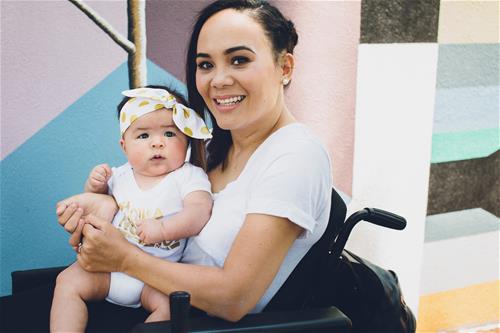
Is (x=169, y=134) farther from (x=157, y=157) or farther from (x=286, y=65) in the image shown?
(x=286, y=65)

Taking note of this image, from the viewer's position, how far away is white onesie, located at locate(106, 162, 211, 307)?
5.15 feet

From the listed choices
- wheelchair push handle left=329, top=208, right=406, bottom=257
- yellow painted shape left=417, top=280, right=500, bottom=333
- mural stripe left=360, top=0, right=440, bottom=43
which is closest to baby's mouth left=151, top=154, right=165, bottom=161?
wheelchair push handle left=329, top=208, right=406, bottom=257

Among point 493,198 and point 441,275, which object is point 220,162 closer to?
point 441,275

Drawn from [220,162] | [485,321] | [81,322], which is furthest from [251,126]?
[485,321]

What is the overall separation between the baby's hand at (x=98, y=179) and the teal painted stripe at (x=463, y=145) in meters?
1.81

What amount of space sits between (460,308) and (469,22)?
161 centimetres

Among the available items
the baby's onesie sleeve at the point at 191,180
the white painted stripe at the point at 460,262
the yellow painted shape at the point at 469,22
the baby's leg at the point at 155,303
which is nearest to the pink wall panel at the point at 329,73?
the yellow painted shape at the point at 469,22

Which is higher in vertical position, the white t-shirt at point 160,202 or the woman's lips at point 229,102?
the woman's lips at point 229,102

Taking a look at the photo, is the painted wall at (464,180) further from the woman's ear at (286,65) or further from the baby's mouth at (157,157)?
the baby's mouth at (157,157)

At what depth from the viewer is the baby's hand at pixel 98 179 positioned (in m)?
A: 1.70

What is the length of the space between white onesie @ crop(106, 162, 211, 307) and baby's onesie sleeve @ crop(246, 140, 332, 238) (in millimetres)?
267

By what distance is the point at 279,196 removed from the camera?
1.34 m

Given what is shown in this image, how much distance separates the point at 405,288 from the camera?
9.30 ft

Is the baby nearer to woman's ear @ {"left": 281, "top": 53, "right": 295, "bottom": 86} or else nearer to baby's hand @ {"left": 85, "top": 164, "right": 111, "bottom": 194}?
baby's hand @ {"left": 85, "top": 164, "right": 111, "bottom": 194}
